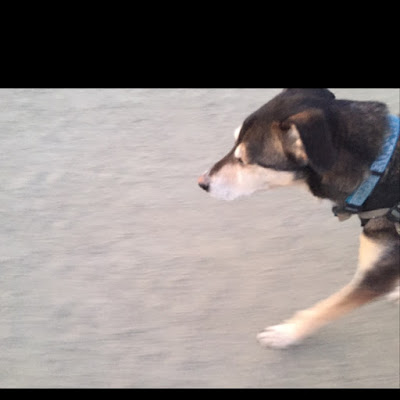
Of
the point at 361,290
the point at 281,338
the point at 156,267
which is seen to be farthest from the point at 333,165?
the point at 156,267

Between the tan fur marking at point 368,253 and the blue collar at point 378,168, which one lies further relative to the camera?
the tan fur marking at point 368,253

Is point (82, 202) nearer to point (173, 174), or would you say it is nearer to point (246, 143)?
point (173, 174)

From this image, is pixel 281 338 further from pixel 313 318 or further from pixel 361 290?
pixel 361 290

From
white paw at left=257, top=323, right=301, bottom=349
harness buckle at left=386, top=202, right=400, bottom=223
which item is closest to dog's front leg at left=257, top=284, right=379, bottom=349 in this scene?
white paw at left=257, top=323, right=301, bottom=349

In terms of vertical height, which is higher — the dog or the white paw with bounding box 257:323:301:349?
the dog

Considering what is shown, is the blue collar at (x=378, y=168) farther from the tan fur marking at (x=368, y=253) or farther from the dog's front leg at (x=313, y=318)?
the dog's front leg at (x=313, y=318)

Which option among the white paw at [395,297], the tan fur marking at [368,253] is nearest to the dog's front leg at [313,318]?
the tan fur marking at [368,253]

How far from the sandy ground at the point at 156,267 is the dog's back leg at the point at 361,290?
11 cm

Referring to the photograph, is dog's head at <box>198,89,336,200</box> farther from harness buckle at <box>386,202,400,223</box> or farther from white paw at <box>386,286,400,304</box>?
white paw at <box>386,286,400,304</box>

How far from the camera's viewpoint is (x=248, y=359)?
99.3 inches

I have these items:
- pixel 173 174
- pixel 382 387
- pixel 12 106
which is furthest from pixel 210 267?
pixel 12 106

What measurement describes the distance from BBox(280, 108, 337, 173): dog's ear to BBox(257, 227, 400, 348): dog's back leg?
521mm

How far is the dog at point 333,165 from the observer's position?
6.98 ft

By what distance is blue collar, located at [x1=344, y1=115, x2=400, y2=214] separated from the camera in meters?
2.13
